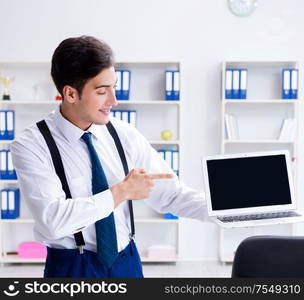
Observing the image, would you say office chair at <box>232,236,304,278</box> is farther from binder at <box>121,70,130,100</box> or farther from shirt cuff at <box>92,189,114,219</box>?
binder at <box>121,70,130,100</box>

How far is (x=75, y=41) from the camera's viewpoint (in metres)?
1.50

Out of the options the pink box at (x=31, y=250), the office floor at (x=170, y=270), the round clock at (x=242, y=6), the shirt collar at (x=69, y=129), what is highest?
the round clock at (x=242, y=6)

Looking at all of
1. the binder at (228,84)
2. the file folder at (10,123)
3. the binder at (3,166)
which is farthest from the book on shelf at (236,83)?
the binder at (3,166)

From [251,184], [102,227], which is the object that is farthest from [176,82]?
[102,227]

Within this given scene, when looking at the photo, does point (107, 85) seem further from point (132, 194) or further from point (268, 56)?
point (268, 56)

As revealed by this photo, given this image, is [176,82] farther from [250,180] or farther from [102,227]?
[102,227]

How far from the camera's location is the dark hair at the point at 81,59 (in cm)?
149

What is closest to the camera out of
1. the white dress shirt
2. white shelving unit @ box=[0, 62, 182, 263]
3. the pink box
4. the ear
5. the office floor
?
the white dress shirt

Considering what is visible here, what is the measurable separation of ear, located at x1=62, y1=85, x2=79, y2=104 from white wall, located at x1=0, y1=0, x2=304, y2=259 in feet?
9.91

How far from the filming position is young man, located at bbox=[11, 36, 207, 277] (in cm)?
146

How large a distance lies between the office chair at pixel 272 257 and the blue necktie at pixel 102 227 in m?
0.41

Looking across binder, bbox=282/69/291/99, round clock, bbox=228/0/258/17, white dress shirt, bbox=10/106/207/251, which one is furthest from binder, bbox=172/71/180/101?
white dress shirt, bbox=10/106/207/251

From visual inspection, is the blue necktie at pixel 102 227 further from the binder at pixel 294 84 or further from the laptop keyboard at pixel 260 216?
the binder at pixel 294 84

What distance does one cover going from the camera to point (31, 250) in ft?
14.8
